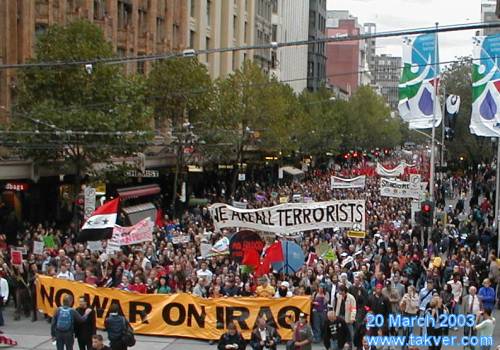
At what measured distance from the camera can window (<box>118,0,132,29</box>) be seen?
51375mm

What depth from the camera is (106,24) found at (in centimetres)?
4800

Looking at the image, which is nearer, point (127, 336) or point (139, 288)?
point (127, 336)

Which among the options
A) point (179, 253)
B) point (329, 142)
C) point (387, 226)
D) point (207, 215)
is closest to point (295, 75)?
point (329, 142)

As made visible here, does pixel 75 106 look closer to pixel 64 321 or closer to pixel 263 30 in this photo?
pixel 64 321

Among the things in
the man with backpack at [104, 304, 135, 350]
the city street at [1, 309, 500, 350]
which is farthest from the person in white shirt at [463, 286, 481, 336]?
the man with backpack at [104, 304, 135, 350]

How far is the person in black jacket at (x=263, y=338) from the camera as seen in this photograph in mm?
16562

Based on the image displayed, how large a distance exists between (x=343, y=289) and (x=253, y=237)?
382 cm

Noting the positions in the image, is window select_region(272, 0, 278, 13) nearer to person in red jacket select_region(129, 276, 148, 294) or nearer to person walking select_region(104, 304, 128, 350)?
person in red jacket select_region(129, 276, 148, 294)

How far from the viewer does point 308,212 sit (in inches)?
936

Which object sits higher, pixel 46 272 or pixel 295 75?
pixel 295 75

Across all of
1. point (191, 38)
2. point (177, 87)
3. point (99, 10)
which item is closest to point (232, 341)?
point (177, 87)

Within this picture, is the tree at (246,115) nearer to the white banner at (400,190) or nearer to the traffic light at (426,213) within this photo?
the white banner at (400,190)

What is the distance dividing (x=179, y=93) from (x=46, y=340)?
28489mm

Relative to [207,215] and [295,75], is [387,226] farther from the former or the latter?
[295,75]
